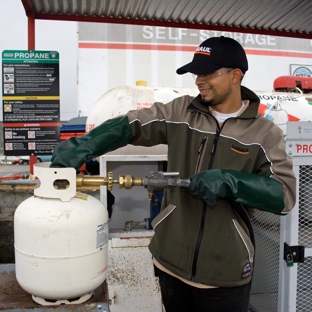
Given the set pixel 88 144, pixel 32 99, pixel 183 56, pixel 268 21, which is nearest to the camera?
pixel 88 144

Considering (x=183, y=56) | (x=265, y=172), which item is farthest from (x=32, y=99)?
(x=183, y=56)

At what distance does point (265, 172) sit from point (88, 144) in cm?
82

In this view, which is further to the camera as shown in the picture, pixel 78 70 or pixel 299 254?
pixel 78 70

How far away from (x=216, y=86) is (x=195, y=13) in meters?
1.62

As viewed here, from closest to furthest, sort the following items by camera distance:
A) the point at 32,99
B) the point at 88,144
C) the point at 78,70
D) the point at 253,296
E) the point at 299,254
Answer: the point at 88,144, the point at 299,254, the point at 253,296, the point at 32,99, the point at 78,70

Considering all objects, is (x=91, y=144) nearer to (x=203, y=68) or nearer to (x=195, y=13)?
(x=203, y=68)

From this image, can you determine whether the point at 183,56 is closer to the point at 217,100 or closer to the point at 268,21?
the point at 268,21

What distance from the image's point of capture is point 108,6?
2.97 metres

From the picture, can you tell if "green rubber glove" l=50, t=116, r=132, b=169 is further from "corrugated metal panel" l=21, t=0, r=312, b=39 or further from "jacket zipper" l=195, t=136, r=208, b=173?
"corrugated metal panel" l=21, t=0, r=312, b=39

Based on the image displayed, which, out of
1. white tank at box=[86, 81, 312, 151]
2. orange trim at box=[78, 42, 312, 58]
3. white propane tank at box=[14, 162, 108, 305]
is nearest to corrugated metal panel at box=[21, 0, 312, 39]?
white tank at box=[86, 81, 312, 151]

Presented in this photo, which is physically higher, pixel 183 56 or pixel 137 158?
pixel 183 56

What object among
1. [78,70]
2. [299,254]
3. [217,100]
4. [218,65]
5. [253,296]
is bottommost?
[253,296]

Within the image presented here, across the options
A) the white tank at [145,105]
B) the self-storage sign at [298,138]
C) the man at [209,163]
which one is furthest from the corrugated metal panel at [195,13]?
the man at [209,163]

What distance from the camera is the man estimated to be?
165 cm
